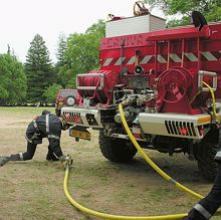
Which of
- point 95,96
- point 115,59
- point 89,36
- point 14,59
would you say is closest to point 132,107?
point 95,96

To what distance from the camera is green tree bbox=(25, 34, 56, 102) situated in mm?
71875

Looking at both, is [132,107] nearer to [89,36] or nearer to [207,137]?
[207,137]

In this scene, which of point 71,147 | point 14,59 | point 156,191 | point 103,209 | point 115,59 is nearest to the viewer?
point 103,209

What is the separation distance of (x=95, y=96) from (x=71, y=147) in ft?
10.4

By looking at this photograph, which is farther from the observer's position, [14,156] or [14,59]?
[14,59]

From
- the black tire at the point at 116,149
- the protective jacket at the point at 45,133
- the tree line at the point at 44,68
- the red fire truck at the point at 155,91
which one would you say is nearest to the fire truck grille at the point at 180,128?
the red fire truck at the point at 155,91

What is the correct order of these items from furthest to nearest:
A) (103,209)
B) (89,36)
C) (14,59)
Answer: (14,59) < (89,36) < (103,209)

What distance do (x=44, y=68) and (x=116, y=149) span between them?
68.1 metres

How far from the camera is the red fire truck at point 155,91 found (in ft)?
20.8

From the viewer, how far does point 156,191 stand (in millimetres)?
6500

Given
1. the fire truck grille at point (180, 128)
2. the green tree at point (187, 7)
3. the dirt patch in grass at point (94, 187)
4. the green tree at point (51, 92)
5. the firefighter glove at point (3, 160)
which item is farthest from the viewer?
the green tree at point (51, 92)

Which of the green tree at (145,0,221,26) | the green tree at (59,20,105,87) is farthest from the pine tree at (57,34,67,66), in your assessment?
the green tree at (145,0,221,26)

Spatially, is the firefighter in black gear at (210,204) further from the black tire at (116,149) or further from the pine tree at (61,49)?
the pine tree at (61,49)

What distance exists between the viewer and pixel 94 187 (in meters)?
6.70
